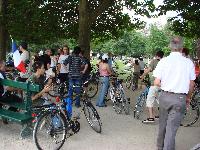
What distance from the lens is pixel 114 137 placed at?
888cm

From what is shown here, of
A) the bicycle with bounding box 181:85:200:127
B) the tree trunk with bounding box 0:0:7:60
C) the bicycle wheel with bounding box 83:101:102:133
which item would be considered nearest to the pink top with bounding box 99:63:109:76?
the bicycle with bounding box 181:85:200:127

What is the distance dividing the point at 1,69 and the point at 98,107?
4482 millimetres

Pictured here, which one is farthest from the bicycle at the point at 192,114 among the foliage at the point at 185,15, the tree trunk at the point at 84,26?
the foliage at the point at 185,15

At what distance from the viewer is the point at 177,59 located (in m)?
6.57

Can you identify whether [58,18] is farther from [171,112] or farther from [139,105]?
[171,112]

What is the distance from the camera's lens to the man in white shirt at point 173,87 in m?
6.47

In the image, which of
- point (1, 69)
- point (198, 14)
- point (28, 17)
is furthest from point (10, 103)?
point (28, 17)

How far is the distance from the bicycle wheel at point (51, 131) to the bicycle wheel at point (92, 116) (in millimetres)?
1445

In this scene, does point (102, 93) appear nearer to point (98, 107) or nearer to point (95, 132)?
point (98, 107)

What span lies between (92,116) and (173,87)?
3.14 metres

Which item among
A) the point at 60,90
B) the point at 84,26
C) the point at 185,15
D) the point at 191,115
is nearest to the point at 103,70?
the point at 191,115

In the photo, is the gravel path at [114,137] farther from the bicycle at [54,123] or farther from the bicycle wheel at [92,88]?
the bicycle wheel at [92,88]

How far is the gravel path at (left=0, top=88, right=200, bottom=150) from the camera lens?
797 cm

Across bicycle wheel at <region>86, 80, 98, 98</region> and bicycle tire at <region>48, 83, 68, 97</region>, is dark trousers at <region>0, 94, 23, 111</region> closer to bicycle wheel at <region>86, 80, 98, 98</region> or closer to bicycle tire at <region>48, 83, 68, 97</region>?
bicycle tire at <region>48, 83, 68, 97</region>
